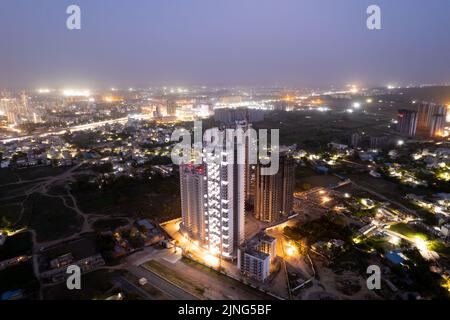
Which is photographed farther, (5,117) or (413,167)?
(5,117)

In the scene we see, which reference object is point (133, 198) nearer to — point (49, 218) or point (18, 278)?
point (49, 218)

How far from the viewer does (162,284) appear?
10.4 m

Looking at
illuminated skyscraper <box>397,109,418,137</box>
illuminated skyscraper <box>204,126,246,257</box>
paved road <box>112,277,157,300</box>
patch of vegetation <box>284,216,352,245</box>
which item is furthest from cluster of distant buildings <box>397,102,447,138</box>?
paved road <box>112,277,157,300</box>

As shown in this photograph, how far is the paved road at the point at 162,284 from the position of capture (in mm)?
9828

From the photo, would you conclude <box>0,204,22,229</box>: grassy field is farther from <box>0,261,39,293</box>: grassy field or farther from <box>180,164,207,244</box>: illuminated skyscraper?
<box>180,164,207,244</box>: illuminated skyscraper

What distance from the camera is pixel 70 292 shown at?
→ 10.1m

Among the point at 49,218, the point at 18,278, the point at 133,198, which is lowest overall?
the point at 18,278

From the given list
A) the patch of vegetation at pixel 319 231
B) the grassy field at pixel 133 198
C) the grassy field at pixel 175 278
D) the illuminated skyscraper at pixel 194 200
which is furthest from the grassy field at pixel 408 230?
the grassy field at pixel 133 198

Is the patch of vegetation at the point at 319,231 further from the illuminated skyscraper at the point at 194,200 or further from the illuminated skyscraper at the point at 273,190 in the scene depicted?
the illuminated skyscraper at the point at 194,200

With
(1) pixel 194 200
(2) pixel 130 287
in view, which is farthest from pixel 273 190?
(2) pixel 130 287
